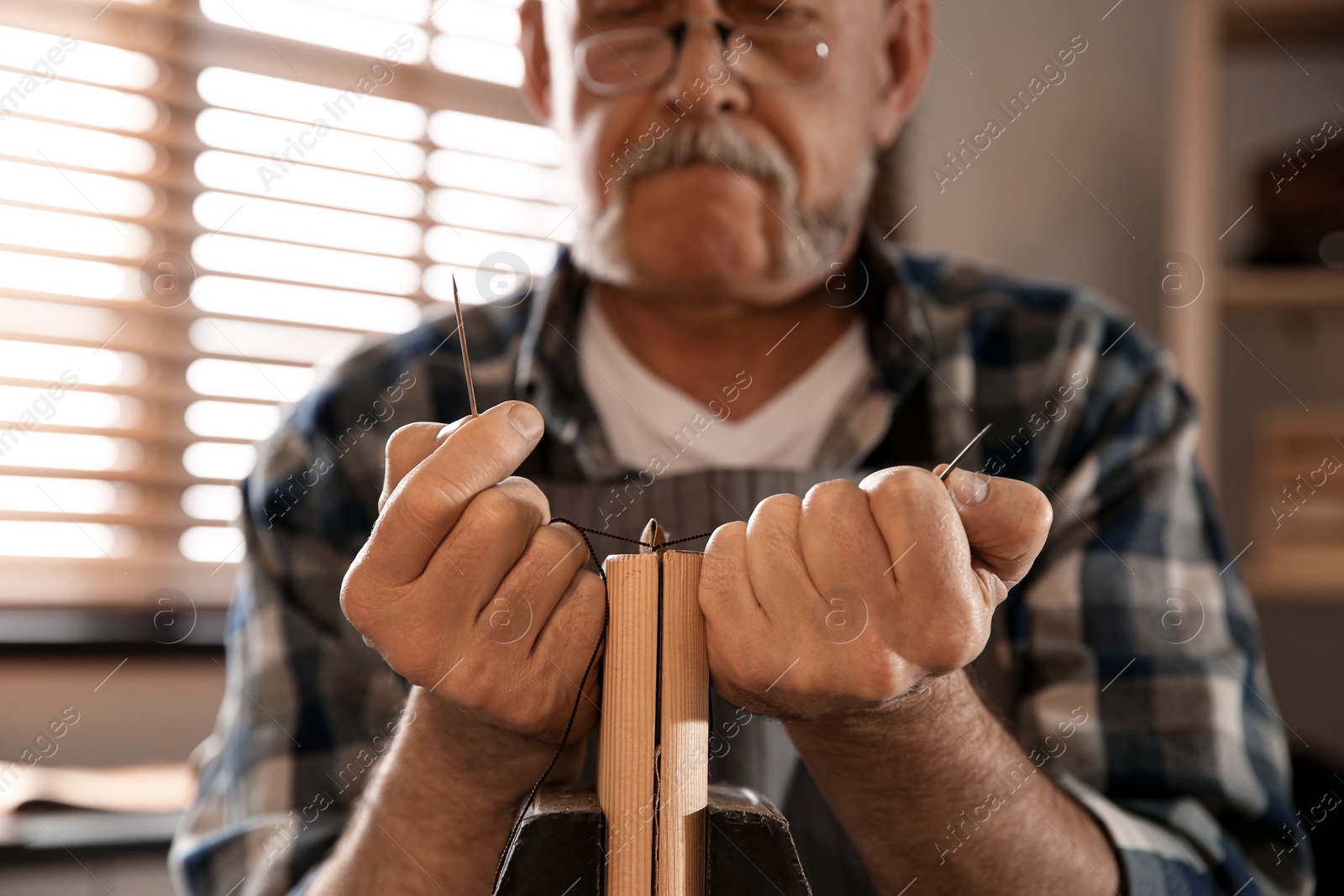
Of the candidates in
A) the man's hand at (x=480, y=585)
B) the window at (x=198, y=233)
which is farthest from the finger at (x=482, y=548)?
the window at (x=198, y=233)

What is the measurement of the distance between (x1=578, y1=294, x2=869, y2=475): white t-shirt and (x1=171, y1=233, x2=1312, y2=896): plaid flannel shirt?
1.2 inches

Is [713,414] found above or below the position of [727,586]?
above

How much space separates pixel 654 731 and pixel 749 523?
0.11 metres

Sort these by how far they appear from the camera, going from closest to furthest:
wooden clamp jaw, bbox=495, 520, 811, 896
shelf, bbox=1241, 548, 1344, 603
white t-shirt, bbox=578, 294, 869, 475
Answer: wooden clamp jaw, bbox=495, 520, 811, 896 < white t-shirt, bbox=578, 294, 869, 475 < shelf, bbox=1241, 548, 1344, 603

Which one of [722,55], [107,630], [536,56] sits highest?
[536,56]

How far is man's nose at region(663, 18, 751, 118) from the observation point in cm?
94

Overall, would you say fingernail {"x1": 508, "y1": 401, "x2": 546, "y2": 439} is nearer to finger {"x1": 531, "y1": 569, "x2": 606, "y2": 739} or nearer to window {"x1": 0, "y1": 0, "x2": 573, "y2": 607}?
finger {"x1": 531, "y1": 569, "x2": 606, "y2": 739}

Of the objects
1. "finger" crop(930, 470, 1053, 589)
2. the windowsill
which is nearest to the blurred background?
the windowsill

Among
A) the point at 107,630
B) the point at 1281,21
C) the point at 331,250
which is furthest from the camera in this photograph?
the point at 1281,21

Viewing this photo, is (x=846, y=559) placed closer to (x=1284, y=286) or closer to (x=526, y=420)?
(x=526, y=420)

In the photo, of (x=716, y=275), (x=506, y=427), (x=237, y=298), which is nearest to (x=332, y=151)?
(x=237, y=298)

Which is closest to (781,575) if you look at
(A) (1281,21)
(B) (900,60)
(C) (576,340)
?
(C) (576,340)

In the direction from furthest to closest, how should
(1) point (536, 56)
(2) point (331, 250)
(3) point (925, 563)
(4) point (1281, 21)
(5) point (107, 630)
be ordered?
(4) point (1281, 21)
(2) point (331, 250)
(5) point (107, 630)
(1) point (536, 56)
(3) point (925, 563)

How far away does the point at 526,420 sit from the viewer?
1.66ft
